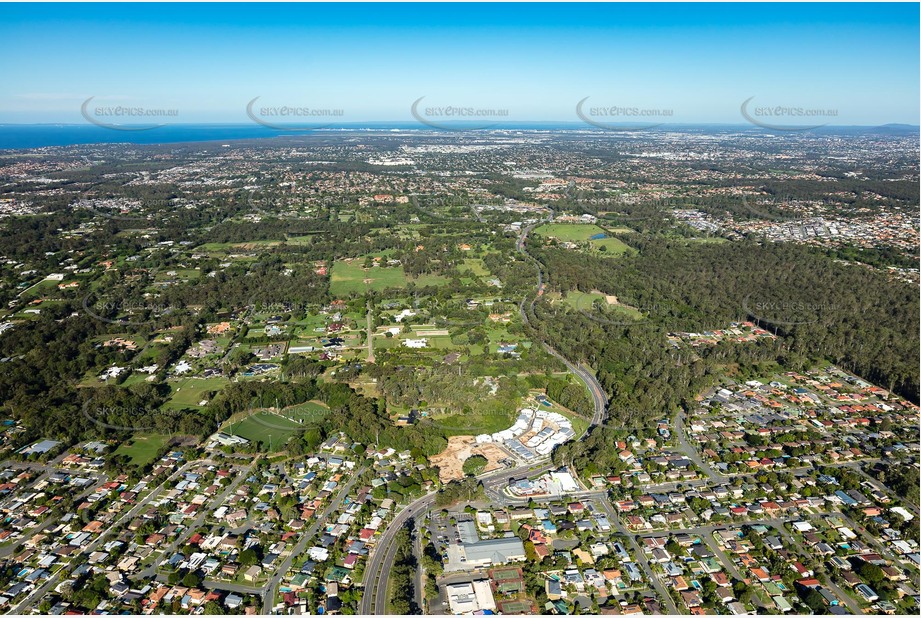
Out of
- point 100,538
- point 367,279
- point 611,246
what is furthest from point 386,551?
point 611,246

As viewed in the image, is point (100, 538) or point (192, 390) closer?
point (100, 538)

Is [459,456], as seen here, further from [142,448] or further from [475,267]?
[475,267]

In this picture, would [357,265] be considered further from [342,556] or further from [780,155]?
[780,155]

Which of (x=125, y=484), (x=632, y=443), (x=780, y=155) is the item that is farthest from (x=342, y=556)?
(x=780, y=155)

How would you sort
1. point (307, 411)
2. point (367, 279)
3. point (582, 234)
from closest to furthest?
point (307, 411) < point (367, 279) < point (582, 234)

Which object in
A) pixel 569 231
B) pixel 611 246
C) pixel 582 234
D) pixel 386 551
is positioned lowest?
pixel 386 551

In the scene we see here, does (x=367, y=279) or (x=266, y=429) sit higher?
(x=367, y=279)
